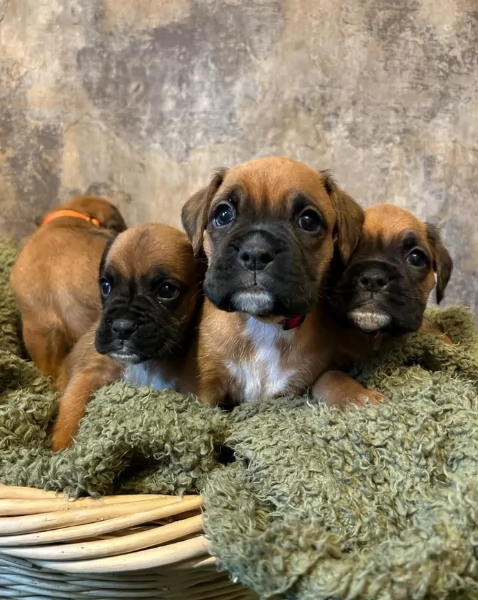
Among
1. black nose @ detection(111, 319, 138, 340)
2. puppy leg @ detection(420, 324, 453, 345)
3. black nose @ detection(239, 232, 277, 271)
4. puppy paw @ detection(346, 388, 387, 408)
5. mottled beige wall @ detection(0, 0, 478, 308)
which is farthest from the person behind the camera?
mottled beige wall @ detection(0, 0, 478, 308)

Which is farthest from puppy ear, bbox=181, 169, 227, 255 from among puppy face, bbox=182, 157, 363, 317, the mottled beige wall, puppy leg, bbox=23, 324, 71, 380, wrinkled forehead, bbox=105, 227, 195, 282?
the mottled beige wall

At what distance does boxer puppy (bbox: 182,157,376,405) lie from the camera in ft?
5.35

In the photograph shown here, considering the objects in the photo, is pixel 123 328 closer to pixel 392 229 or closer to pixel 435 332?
pixel 392 229

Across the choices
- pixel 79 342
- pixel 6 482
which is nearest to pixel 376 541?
pixel 6 482

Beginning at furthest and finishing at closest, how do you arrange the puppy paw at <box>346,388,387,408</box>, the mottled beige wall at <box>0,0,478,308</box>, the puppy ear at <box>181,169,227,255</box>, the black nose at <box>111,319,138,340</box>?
1. the mottled beige wall at <box>0,0,478,308</box>
2. the puppy ear at <box>181,169,227,255</box>
3. the black nose at <box>111,319,138,340</box>
4. the puppy paw at <box>346,388,387,408</box>

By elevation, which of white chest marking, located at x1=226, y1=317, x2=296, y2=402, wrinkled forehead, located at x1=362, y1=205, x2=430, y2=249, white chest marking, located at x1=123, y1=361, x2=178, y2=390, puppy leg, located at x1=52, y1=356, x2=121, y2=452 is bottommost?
puppy leg, located at x1=52, y1=356, x2=121, y2=452

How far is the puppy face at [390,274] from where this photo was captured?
183 centimetres

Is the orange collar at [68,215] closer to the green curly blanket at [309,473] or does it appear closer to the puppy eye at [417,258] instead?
the green curly blanket at [309,473]

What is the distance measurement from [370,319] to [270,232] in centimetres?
42

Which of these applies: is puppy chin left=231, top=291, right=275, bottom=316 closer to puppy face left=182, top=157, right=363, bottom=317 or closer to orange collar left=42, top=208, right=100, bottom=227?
puppy face left=182, top=157, right=363, bottom=317

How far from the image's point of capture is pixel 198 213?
6.65ft

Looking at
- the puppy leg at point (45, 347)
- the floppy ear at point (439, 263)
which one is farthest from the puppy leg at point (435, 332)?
the puppy leg at point (45, 347)

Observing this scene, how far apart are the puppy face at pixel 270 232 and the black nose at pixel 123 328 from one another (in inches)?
13.3

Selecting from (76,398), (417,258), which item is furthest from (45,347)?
(417,258)
